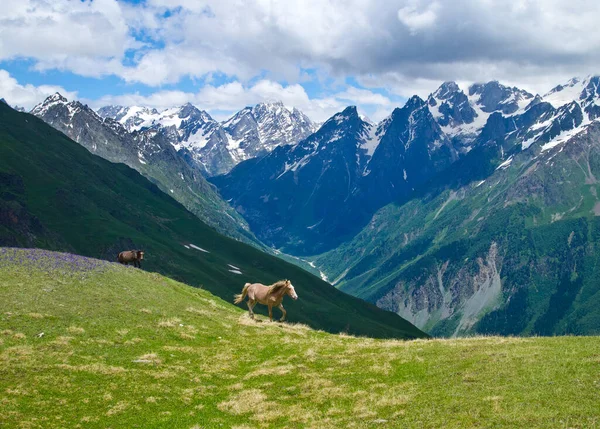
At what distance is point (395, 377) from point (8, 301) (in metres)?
28.7

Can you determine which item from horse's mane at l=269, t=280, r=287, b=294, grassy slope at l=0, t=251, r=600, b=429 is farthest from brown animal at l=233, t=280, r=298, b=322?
grassy slope at l=0, t=251, r=600, b=429

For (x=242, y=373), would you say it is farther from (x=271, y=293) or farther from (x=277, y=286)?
(x=271, y=293)

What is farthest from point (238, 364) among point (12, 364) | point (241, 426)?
point (12, 364)

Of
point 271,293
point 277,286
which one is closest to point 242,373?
point 277,286

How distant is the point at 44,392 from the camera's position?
29.4m

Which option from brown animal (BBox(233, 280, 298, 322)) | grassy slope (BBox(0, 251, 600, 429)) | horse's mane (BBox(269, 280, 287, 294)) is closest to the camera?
grassy slope (BBox(0, 251, 600, 429))

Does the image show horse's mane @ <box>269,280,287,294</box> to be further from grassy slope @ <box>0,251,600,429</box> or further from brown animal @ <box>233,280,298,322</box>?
grassy slope @ <box>0,251,600,429</box>

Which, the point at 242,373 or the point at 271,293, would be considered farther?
the point at 271,293

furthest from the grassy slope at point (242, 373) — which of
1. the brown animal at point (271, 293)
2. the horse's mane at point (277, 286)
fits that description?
the horse's mane at point (277, 286)

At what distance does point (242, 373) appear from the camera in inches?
1401

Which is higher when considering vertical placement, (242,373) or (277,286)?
(277,286)

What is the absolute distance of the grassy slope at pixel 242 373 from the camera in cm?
2620

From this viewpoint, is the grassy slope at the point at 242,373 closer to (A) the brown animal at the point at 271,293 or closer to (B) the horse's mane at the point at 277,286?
(A) the brown animal at the point at 271,293

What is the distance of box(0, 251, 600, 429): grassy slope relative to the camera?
86.0ft
